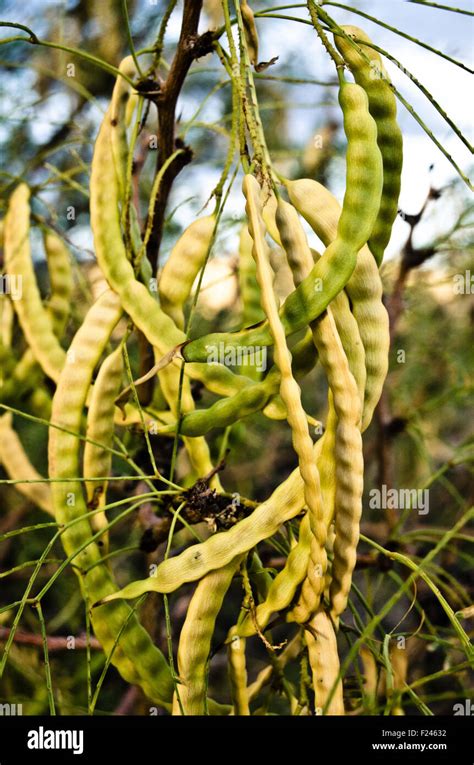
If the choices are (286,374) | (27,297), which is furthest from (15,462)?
(286,374)

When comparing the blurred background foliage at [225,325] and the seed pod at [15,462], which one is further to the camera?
the blurred background foliage at [225,325]

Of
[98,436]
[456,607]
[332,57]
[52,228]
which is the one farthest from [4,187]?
[456,607]

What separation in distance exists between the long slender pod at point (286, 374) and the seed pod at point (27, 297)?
0.93ft

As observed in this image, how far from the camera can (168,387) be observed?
0.57 meters

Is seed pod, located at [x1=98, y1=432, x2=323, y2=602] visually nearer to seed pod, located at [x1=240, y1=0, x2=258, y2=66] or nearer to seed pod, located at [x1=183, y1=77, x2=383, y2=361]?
seed pod, located at [x1=183, y1=77, x2=383, y2=361]

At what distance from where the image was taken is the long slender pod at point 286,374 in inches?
16.4

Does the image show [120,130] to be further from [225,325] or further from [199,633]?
[225,325]

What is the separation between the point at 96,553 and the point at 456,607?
0.49m

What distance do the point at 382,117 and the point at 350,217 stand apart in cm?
8

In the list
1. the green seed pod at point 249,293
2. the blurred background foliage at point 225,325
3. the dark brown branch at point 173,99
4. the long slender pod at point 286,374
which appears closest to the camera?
the long slender pod at point 286,374

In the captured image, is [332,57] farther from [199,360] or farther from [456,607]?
[456,607]

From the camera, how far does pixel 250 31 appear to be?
523mm

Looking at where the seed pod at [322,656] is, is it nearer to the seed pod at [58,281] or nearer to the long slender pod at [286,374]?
the long slender pod at [286,374]

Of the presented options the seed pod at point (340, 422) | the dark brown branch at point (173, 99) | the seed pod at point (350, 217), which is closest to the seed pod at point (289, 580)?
the seed pod at point (340, 422)
